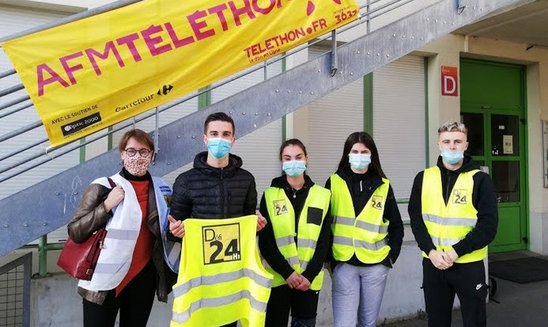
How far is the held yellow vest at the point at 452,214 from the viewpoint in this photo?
124 inches

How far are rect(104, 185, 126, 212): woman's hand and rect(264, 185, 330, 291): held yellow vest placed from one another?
0.97 m

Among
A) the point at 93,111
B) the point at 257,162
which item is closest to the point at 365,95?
the point at 257,162

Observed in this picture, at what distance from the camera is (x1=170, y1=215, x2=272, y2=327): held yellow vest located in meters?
2.58

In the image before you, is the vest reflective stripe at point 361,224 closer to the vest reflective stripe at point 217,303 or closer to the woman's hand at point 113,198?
the vest reflective stripe at point 217,303

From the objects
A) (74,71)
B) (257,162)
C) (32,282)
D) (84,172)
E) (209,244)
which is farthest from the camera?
(257,162)

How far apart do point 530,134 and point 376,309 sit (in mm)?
6095

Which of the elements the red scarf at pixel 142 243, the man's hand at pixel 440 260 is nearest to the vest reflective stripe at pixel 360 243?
the man's hand at pixel 440 260

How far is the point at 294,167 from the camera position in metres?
3.12

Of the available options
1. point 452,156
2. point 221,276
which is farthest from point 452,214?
point 221,276

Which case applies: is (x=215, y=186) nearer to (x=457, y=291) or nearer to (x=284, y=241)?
(x=284, y=241)

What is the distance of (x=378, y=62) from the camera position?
4098 mm

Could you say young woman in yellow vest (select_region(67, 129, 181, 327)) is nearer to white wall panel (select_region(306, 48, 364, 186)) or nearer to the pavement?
white wall panel (select_region(306, 48, 364, 186))

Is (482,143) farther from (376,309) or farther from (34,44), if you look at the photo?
(34,44)

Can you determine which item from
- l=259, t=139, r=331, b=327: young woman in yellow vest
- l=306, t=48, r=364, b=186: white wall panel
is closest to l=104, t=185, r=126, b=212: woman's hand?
l=259, t=139, r=331, b=327: young woman in yellow vest
